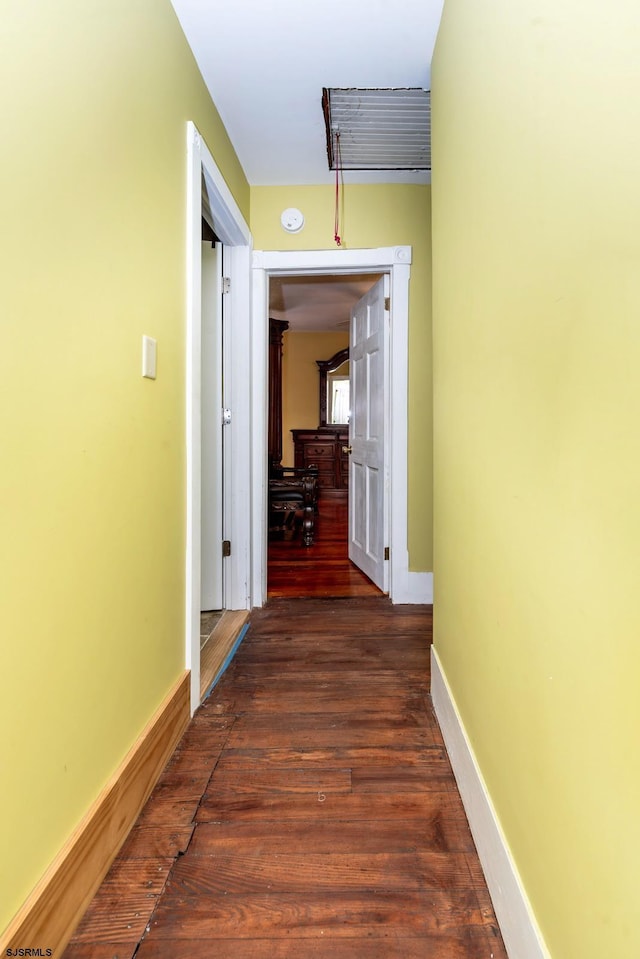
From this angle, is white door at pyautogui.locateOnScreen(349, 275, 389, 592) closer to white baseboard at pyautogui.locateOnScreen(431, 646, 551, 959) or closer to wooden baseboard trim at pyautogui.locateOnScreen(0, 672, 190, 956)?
white baseboard at pyautogui.locateOnScreen(431, 646, 551, 959)

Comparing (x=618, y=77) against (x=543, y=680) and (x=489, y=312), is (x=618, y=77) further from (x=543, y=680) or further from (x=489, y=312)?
(x=543, y=680)

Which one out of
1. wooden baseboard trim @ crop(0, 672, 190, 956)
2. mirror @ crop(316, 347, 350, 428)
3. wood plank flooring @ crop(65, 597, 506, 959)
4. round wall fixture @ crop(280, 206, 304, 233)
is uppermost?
round wall fixture @ crop(280, 206, 304, 233)

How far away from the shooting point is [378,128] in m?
2.18

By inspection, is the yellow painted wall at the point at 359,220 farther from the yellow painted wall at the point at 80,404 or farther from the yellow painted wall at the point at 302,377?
the yellow painted wall at the point at 302,377

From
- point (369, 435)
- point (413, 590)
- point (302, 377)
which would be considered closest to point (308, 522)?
point (369, 435)

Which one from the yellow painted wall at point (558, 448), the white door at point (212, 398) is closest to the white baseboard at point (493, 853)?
the yellow painted wall at point (558, 448)

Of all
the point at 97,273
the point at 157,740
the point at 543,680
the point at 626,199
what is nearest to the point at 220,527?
the point at 157,740

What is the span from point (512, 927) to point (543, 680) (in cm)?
49

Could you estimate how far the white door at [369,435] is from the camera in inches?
116

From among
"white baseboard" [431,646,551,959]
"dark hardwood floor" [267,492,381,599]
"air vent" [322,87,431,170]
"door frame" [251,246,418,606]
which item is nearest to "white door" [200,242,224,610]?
"door frame" [251,246,418,606]

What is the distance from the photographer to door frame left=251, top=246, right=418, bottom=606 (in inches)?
107

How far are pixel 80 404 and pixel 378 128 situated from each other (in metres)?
1.95

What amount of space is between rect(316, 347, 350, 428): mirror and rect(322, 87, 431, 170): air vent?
15.1 feet

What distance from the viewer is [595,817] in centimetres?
61
